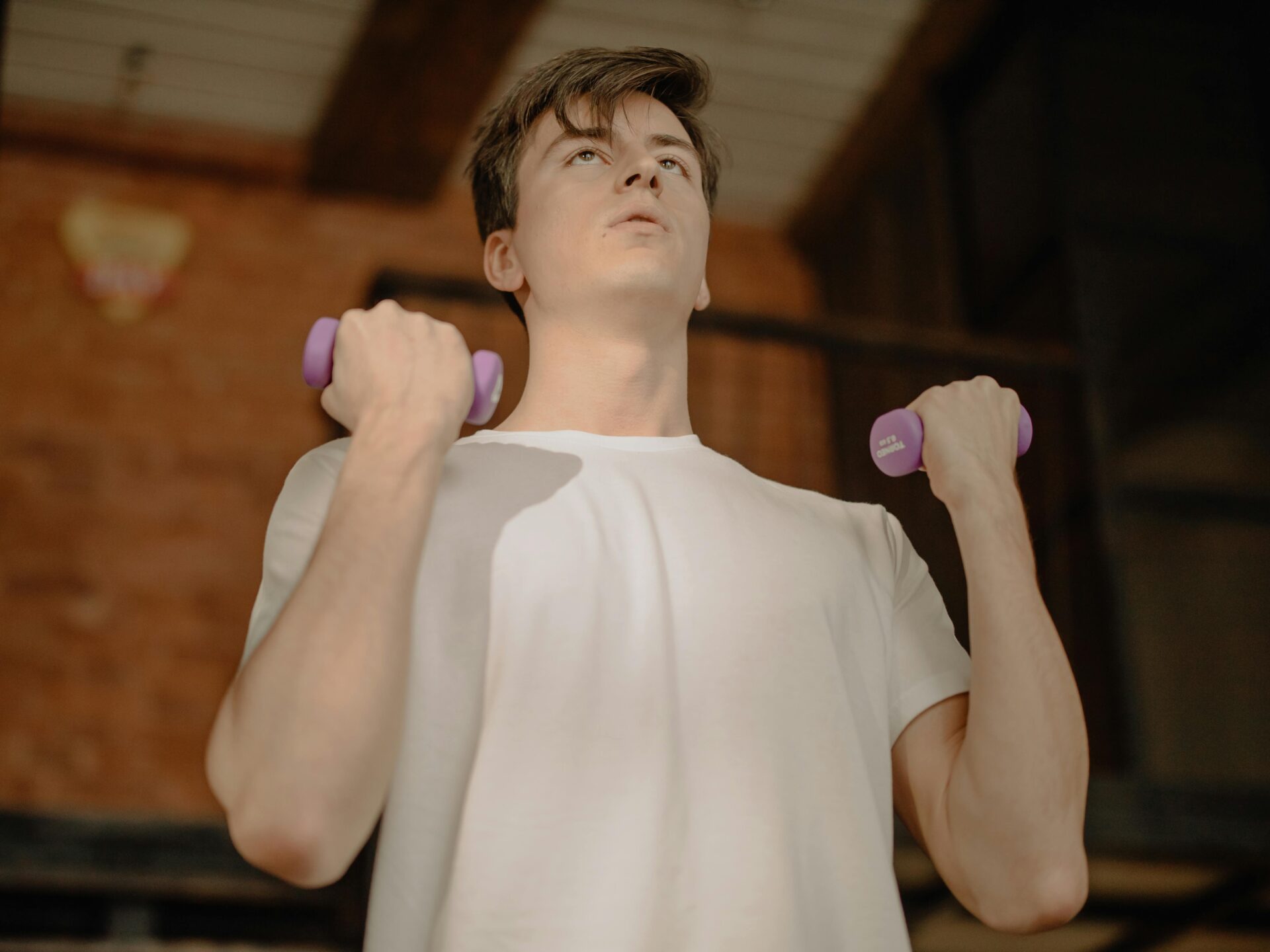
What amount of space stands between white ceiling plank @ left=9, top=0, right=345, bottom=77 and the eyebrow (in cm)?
369

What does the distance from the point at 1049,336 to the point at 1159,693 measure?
1.21 m

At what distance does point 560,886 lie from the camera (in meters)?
1.03

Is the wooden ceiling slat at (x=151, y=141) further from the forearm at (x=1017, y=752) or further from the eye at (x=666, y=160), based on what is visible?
the forearm at (x=1017, y=752)

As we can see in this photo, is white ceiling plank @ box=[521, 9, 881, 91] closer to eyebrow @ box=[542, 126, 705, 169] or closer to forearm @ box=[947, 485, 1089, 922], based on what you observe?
eyebrow @ box=[542, 126, 705, 169]

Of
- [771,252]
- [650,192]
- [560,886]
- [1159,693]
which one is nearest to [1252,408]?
[1159,693]

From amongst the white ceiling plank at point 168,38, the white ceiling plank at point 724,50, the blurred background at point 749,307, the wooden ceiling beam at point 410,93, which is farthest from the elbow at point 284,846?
the white ceiling plank at point 168,38

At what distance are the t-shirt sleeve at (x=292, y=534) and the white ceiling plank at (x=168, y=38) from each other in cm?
401

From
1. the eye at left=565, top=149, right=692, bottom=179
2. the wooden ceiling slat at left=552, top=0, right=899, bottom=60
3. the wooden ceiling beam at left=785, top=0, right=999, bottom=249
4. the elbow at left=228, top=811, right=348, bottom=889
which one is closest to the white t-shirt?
the elbow at left=228, top=811, right=348, bottom=889

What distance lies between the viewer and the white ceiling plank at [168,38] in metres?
4.65

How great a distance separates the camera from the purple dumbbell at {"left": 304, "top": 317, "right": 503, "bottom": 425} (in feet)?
3.66

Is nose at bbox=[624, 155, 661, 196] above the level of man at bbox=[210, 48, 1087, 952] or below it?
above

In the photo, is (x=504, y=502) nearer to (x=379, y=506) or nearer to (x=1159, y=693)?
(x=379, y=506)

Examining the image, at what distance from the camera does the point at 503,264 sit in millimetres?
1502

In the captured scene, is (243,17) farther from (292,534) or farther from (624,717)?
(624,717)
